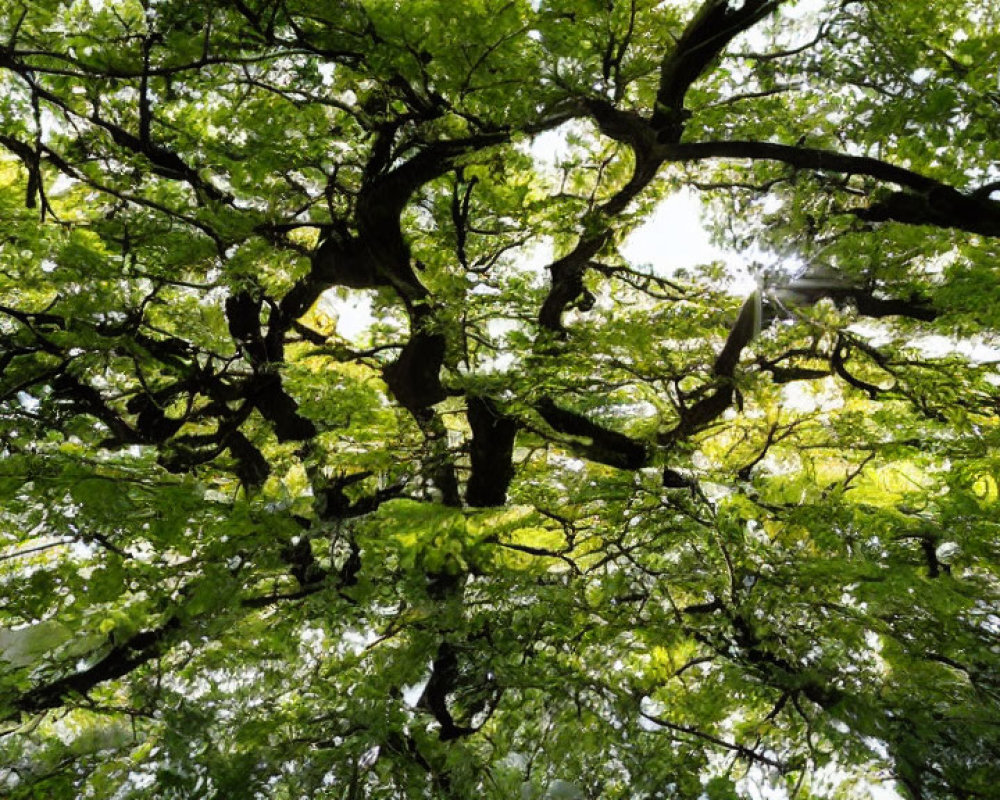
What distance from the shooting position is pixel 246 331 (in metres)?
4.91

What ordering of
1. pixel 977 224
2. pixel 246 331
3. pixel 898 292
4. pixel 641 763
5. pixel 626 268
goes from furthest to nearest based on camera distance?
pixel 626 268 → pixel 246 331 → pixel 898 292 → pixel 641 763 → pixel 977 224

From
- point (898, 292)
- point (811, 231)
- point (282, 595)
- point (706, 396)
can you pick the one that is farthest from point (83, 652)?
point (898, 292)

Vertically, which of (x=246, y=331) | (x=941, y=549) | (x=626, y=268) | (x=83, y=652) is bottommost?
(x=83, y=652)

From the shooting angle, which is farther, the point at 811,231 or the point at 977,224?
the point at 811,231

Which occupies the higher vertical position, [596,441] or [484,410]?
[596,441]

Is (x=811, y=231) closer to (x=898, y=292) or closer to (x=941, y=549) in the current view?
(x=898, y=292)

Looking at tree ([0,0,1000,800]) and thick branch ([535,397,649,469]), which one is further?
thick branch ([535,397,649,469])

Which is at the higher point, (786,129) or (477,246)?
(786,129)

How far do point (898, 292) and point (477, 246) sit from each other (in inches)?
138

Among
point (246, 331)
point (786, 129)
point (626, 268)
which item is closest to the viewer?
point (786, 129)

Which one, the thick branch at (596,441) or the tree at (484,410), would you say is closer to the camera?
the tree at (484,410)

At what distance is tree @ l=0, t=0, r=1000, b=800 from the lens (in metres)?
3.26

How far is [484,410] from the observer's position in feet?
15.9

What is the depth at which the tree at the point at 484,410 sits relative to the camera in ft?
10.7
